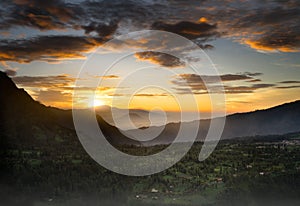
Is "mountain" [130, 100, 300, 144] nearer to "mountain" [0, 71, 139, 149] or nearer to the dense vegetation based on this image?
the dense vegetation

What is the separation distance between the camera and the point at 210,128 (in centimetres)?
874

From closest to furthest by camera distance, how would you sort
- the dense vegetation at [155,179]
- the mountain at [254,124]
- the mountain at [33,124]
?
the dense vegetation at [155,179] < the mountain at [33,124] < the mountain at [254,124]

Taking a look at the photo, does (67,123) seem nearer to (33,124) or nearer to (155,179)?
(33,124)

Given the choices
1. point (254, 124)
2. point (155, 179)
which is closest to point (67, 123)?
point (155, 179)

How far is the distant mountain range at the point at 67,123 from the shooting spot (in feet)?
28.2

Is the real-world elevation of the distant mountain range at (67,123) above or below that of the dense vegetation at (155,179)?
above

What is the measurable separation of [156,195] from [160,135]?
128 cm

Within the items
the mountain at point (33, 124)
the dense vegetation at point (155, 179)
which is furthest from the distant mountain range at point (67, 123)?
the dense vegetation at point (155, 179)

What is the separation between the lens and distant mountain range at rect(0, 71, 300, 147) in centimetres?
861

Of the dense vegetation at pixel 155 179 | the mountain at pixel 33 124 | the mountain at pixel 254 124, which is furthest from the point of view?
the mountain at pixel 254 124

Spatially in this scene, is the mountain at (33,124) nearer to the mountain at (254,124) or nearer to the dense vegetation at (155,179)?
the dense vegetation at (155,179)

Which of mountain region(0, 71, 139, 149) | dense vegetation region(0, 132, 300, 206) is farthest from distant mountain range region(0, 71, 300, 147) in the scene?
dense vegetation region(0, 132, 300, 206)

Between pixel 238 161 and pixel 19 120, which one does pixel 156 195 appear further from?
pixel 19 120

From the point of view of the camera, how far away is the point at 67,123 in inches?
341
